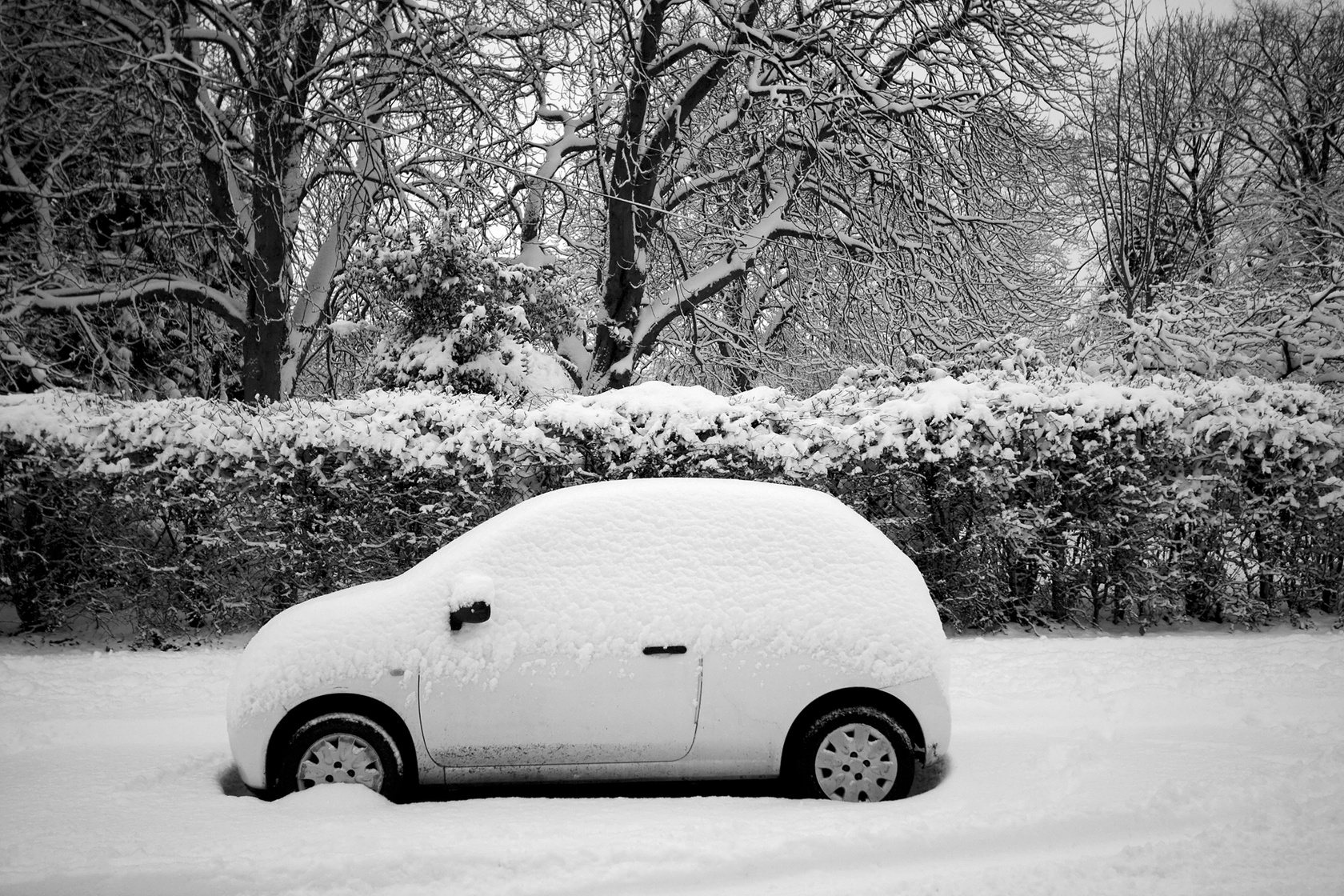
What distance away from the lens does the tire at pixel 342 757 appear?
441cm

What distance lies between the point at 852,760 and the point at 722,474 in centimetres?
413

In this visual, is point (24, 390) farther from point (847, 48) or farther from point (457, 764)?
point (847, 48)

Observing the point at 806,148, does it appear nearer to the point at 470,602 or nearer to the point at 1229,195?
the point at 470,602

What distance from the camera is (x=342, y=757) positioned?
4430 mm

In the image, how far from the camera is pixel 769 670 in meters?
4.49

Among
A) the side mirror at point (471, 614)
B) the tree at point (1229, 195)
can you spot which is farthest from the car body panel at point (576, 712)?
the tree at point (1229, 195)

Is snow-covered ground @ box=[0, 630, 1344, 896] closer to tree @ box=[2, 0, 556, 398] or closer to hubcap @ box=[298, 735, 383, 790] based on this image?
hubcap @ box=[298, 735, 383, 790]

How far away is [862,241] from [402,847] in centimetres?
1118

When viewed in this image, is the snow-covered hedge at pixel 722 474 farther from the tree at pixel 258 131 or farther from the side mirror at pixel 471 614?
the side mirror at pixel 471 614

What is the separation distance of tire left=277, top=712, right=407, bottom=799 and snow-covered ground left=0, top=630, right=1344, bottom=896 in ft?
0.45

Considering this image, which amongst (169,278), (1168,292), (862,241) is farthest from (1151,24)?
(169,278)

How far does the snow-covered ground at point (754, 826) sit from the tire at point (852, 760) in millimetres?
134

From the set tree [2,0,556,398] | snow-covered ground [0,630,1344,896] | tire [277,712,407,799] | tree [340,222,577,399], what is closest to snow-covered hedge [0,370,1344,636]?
tree [340,222,577,399]

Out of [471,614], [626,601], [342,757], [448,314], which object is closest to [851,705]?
[626,601]
